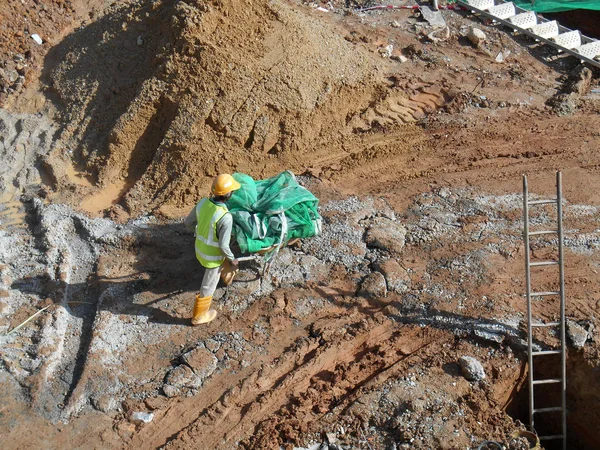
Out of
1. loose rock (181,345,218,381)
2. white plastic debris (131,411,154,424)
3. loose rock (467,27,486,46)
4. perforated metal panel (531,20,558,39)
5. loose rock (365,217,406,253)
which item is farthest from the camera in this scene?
perforated metal panel (531,20,558,39)

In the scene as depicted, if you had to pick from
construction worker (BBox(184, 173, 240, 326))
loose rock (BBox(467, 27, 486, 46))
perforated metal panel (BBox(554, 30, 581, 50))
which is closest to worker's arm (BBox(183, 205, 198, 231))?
construction worker (BBox(184, 173, 240, 326))

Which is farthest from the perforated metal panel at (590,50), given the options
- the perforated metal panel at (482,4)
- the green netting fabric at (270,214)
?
the green netting fabric at (270,214)

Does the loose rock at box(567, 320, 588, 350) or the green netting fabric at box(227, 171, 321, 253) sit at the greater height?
the green netting fabric at box(227, 171, 321, 253)

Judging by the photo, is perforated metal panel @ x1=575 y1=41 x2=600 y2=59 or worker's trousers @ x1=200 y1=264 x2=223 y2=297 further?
perforated metal panel @ x1=575 y1=41 x2=600 y2=59

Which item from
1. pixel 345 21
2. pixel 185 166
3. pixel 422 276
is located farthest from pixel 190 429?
pixel 345 21

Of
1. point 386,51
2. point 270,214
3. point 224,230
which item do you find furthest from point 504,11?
point 224,230

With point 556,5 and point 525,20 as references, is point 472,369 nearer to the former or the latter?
point 525,20

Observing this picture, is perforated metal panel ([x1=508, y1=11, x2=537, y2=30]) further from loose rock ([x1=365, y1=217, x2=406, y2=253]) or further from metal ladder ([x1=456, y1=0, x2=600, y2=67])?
loose rock ([x1=365, y1=217, x2=406, y2=253])
